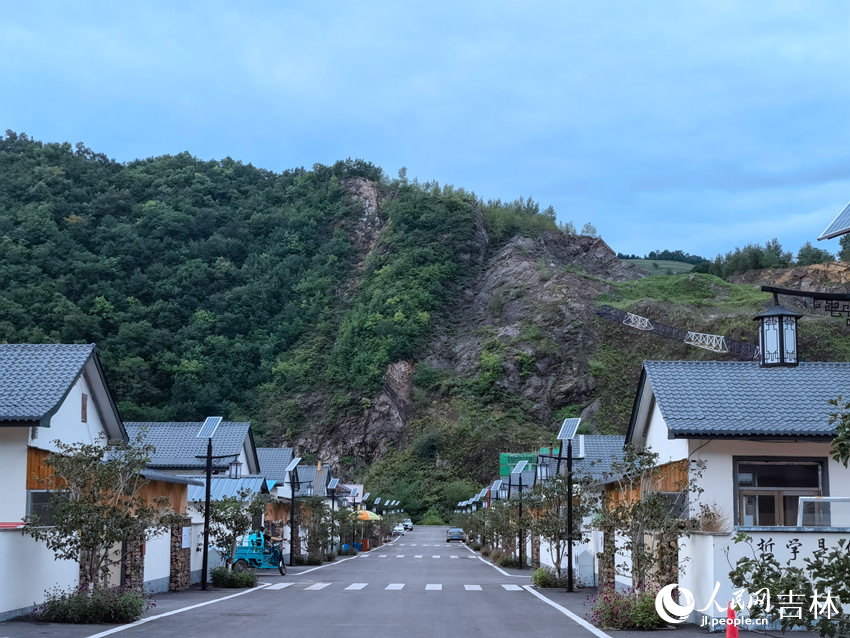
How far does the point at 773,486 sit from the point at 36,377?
1623 cm

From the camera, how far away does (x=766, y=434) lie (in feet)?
60.0

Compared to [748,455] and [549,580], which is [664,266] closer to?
[549,580]

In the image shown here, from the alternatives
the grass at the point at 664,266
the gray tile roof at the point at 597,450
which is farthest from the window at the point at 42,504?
the grass at the point at 664,266

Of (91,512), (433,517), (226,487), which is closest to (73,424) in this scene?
(91,512)

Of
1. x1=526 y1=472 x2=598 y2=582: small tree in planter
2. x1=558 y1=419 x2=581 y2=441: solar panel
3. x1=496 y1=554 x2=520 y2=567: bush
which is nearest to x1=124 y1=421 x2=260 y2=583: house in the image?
x1=496 y1=554 x2=520 y2=567: bush

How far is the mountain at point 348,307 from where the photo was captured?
96.2m

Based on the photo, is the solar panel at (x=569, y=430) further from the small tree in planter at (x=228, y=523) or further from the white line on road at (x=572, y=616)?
the small tree in planter at (x=228, y=523)

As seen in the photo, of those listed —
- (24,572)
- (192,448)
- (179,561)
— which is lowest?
(179,561)

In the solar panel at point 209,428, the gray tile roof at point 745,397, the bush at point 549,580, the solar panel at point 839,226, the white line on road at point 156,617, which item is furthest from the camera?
the bush at point 549,580

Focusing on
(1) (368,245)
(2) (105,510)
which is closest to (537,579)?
(2) (105,510)

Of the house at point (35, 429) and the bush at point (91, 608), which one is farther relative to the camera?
the house at point (35, 429)

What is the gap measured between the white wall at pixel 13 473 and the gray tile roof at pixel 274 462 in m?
32.4

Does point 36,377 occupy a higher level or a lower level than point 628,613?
higher

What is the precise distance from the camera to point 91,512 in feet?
55.2
